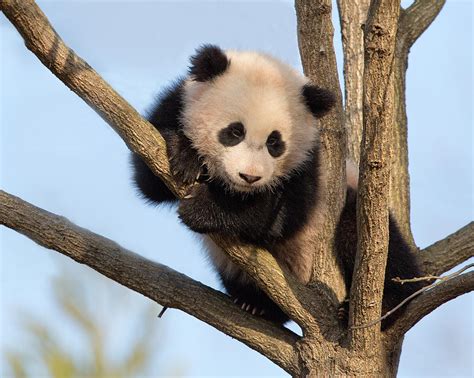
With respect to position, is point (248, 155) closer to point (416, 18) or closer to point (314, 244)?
point (314, 244)

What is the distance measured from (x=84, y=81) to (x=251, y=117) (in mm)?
1022

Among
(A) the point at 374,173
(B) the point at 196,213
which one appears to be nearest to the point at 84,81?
(B) the point at 196,213

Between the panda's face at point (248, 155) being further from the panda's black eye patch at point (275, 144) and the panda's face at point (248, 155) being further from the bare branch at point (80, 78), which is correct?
the bare branch at point (80, 78)

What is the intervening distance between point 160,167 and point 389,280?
1665 millimetres

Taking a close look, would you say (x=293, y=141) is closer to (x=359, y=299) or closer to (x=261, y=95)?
(x=261, y=95)

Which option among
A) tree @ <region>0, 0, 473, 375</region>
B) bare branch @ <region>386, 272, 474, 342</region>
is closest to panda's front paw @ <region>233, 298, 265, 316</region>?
tree @ <region>0, 0, 473, 375</region>

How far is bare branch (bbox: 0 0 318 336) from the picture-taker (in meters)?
3.71

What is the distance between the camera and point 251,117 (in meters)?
4.50

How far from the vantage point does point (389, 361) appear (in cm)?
465

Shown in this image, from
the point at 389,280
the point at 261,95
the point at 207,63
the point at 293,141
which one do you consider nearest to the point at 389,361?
the point at 389,280

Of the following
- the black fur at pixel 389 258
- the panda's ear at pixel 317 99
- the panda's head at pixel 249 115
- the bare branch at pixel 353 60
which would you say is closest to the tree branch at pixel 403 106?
the bare branch at pixel 353 60

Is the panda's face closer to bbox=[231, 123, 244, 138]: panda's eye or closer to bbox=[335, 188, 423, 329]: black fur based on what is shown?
bbox=[231, 123, 244, 138]: panda's eye

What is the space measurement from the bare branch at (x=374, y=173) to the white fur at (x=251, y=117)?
66cm

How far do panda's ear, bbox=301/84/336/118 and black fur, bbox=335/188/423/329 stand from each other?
61 centimetres
